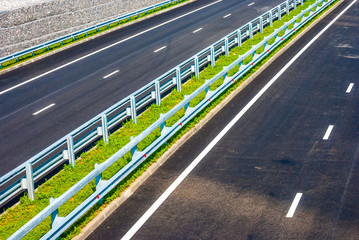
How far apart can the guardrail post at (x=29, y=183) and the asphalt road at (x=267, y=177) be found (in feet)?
7.79

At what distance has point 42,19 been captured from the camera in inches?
1404

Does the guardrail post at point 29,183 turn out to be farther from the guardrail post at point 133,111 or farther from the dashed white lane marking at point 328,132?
the dashed white lane marking at point 328,132

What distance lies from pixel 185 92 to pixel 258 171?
26.5 ft

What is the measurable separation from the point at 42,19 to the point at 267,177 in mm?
25280

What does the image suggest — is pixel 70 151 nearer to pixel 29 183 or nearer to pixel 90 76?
pixel 29 183

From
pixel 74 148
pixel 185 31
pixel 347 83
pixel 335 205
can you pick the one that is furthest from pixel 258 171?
pixel 185 31

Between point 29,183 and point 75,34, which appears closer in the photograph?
point 29,183

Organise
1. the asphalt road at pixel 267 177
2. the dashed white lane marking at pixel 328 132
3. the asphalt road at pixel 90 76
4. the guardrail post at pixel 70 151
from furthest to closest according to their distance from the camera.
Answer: the asphalt road at pixel 90 76, the dashed white lane marking at pixel 328 132, the guardrail post at pixel 70 151, the asphalt road at pixel 267 177

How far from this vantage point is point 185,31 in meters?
37.3

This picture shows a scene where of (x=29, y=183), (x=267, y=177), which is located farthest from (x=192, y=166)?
(x=29, y=183)

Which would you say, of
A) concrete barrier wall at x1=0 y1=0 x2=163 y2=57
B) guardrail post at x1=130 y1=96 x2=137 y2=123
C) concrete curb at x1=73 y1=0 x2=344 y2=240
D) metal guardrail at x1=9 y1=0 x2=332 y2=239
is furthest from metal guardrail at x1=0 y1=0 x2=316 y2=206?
concrete barrier wall at x1=0 y1=0 x2=163 y2=57

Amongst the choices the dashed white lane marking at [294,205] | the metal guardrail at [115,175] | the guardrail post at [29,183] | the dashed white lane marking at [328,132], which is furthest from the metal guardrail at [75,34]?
the dashed white lane marking at [294,205]

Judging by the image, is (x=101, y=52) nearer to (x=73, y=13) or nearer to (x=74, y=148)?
(x=73, y=13)

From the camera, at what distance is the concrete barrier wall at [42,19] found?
3322 cm
